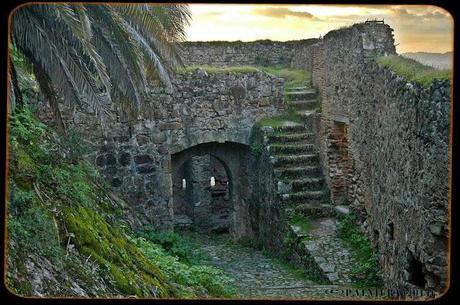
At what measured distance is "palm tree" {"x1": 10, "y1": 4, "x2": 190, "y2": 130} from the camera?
5078mm

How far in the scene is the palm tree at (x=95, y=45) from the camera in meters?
5.08

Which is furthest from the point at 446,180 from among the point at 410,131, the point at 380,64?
the point at 380,64

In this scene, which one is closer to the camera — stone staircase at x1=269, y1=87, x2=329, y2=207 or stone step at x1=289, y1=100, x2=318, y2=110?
stone staircase at x1=269, y1=87, x2=329, y2=207

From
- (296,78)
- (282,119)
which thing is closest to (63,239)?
(282,119)

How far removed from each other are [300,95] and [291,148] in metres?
1.51

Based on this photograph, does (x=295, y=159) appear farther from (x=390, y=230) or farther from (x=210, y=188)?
(x=210, y=188)

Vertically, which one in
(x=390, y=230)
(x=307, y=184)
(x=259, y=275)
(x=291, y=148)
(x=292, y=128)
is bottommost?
(x=259, y=275)

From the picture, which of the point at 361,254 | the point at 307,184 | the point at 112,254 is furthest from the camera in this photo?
the point at 307,184

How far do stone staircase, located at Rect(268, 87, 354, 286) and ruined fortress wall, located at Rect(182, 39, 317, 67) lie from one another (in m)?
4.89

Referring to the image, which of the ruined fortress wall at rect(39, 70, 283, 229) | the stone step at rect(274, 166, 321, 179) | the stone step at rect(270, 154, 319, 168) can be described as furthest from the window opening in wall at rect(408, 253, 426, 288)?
the ruined fortress wall at rect(39, 70, 283, 229)

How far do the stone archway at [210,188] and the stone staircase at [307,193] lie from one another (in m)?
1.26

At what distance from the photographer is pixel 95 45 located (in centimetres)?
637

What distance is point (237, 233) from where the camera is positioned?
41.9 ft

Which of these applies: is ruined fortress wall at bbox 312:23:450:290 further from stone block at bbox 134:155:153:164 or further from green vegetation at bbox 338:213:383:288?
stone block at bbox 134:155:153:164
